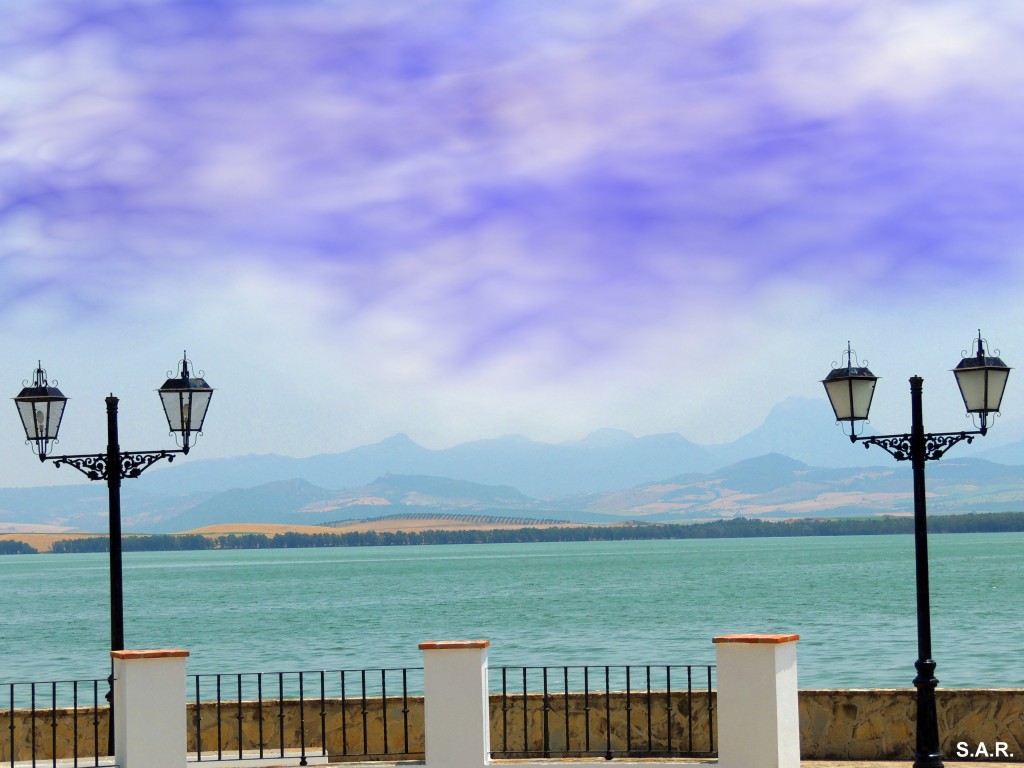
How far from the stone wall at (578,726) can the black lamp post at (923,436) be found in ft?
4.34

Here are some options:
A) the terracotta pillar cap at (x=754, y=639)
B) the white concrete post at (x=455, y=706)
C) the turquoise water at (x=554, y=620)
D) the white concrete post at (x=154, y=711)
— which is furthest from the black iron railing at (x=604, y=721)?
the turquoise water at (x=554, y=620)

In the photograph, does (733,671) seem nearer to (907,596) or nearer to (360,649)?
(360,649)

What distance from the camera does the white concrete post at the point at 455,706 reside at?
45.8 ft

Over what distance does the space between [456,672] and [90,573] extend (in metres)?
181

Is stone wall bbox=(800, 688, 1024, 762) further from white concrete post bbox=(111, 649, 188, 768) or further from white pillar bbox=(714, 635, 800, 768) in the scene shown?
white concrete post bbox=(111, 649, 188, 768)

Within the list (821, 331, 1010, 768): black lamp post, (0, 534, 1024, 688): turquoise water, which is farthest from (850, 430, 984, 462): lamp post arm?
(0, 534, 1024, 688): turquoise water

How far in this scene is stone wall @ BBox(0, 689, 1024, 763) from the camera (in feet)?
51.6

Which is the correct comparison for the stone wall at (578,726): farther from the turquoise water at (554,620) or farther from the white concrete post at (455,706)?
the turquoise water at (554,620)

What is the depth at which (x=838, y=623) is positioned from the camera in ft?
210

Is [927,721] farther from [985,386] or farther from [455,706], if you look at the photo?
[455,706]

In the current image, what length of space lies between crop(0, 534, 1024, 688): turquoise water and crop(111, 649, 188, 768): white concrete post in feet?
94.8

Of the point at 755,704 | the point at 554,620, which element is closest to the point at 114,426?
the point at 755,704

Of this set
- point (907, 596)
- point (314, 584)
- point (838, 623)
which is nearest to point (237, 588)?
point (314, 584)

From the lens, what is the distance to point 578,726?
17.1m
